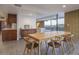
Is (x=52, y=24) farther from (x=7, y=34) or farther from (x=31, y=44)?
(x=7, y=34)

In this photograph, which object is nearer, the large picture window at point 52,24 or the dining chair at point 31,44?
the dining chair at point 31,44

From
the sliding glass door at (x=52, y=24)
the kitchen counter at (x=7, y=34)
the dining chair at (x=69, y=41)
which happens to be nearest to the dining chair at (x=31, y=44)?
the sliding glass door at (x=52, y=24)

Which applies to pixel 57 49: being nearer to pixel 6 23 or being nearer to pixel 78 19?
pixel 78 19

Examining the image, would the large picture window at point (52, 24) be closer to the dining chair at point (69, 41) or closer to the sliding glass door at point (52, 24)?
the sliding glass door at point (52, 24)

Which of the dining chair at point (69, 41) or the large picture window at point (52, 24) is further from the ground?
the large picture window at point (52, 24)

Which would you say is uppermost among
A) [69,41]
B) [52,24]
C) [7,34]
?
[52,24]

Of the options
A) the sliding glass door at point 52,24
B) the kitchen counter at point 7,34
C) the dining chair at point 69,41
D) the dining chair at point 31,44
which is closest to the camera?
the dining chair at point 31,44

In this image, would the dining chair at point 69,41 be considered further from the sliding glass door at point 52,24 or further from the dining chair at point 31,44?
the dining chair at point 31,44

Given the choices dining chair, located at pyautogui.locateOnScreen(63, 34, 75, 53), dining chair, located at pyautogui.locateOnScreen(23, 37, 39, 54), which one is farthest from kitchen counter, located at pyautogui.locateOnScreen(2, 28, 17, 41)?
dining chair, located at pyautogui.locateOnScreen(63, 34, 75, 53)

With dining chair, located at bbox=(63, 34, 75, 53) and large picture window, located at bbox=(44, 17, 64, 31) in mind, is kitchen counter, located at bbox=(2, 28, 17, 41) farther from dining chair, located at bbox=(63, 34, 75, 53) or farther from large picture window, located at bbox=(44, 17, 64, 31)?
dining chair, located at bbox=(63, 34, 75, 53)

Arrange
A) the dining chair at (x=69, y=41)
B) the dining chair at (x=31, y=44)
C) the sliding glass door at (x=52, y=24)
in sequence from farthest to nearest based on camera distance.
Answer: the dining chair at (x=69, y=41), the sliding glass door at (x=52, y=24), the dining chair at (x=31, y=44)

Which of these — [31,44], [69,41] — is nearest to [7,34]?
[31,44]
